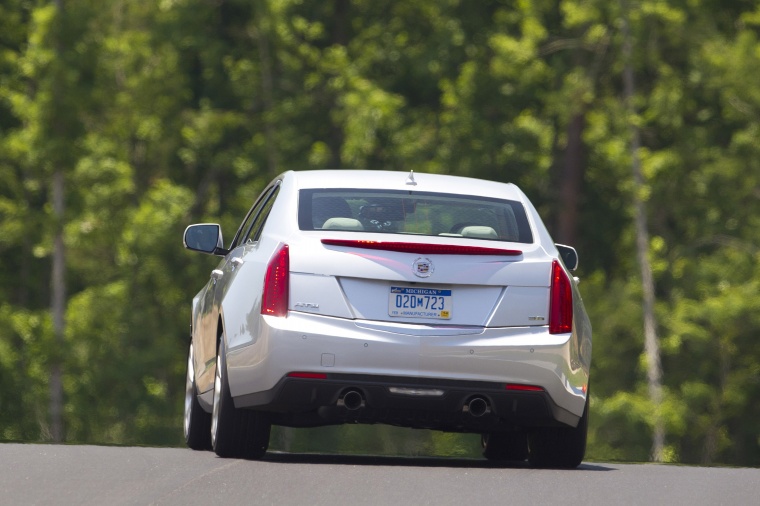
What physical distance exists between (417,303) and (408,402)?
1.75 feet

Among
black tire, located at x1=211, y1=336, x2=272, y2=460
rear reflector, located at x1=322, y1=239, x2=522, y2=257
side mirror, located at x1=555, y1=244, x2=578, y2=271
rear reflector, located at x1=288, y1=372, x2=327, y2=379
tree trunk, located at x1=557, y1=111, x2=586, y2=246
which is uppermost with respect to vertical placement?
rear reflector, located at x1=322, y1=239, x2=522, y2=257

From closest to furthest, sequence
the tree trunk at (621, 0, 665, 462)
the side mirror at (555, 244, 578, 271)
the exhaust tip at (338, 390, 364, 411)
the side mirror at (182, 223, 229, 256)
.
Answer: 1. the exhaust tip at (338, 390, 364, 411)
2. the side mirror at (555, 244, 578, 271)
3. the side mirror at (182, 223, 229, 256)
4. the tree trunk at (621, 0, 665, 462)

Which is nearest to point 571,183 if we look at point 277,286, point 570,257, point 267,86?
point 267,86

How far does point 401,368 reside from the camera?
10320 mm

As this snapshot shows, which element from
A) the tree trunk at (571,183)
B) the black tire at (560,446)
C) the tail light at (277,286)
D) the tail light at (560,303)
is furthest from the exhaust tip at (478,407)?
the tree trunk at (571,183)

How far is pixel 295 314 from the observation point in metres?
10.4

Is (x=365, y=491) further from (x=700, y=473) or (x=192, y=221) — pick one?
(x=192, y=221)

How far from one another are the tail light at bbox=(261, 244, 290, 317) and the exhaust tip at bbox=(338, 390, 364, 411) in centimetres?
55

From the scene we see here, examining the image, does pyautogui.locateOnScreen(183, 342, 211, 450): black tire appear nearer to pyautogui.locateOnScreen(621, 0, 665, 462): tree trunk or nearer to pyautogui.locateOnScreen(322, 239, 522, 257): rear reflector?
pyautogui.locateOnScreen(322, 239, 522, 257): rear reflector

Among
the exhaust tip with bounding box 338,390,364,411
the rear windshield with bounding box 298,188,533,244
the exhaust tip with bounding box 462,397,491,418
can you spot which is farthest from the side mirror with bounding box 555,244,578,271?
the exhaust tip with bounding box 338,390,364,411

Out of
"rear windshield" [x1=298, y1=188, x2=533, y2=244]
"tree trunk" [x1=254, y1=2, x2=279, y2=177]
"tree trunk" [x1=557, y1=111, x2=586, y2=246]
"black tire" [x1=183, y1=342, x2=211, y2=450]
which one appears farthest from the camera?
"tree trunk" [x1=254, y1=2, x2=279, y2=177]

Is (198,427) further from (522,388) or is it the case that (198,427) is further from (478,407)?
(522,388)

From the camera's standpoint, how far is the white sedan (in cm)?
1033

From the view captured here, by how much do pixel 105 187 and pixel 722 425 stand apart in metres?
16.1
